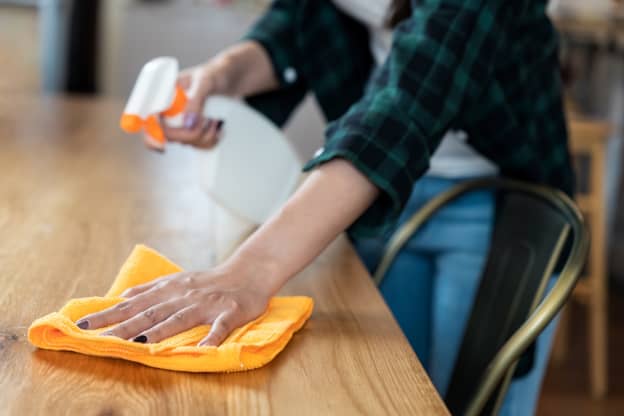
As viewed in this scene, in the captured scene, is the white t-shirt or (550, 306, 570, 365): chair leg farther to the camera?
(550, 306, 570, 365): chair leg

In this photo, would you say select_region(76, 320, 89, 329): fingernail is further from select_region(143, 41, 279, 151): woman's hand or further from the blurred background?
the blurred background

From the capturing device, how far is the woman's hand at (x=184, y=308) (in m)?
0.74

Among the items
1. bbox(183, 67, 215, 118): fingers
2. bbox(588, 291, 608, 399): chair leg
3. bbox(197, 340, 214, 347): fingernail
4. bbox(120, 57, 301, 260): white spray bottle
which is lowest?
bbox(588, 291, 608, 399): chair leg

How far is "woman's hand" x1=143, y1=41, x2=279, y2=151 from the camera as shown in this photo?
117 cm

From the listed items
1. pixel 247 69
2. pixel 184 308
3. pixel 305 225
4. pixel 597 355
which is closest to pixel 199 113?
pixel 247 69

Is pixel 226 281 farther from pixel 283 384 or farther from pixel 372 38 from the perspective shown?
pixel 372 38

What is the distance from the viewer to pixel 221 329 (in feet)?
2.48

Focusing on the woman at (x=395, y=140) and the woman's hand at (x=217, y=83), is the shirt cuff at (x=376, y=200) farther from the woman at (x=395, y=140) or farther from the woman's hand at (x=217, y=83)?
the woman's hand at (x=217, y=83)

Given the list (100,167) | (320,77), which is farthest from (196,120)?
(100,167)

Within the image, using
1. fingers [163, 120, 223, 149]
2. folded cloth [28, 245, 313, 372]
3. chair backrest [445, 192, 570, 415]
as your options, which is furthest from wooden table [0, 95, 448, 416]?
chair backrest [445, 192, 570, 415]

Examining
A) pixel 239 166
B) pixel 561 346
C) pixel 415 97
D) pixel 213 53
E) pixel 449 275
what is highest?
pixel 415 97

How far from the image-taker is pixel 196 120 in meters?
1.18

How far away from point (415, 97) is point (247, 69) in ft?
1.73

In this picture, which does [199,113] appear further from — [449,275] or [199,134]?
[449,275]
